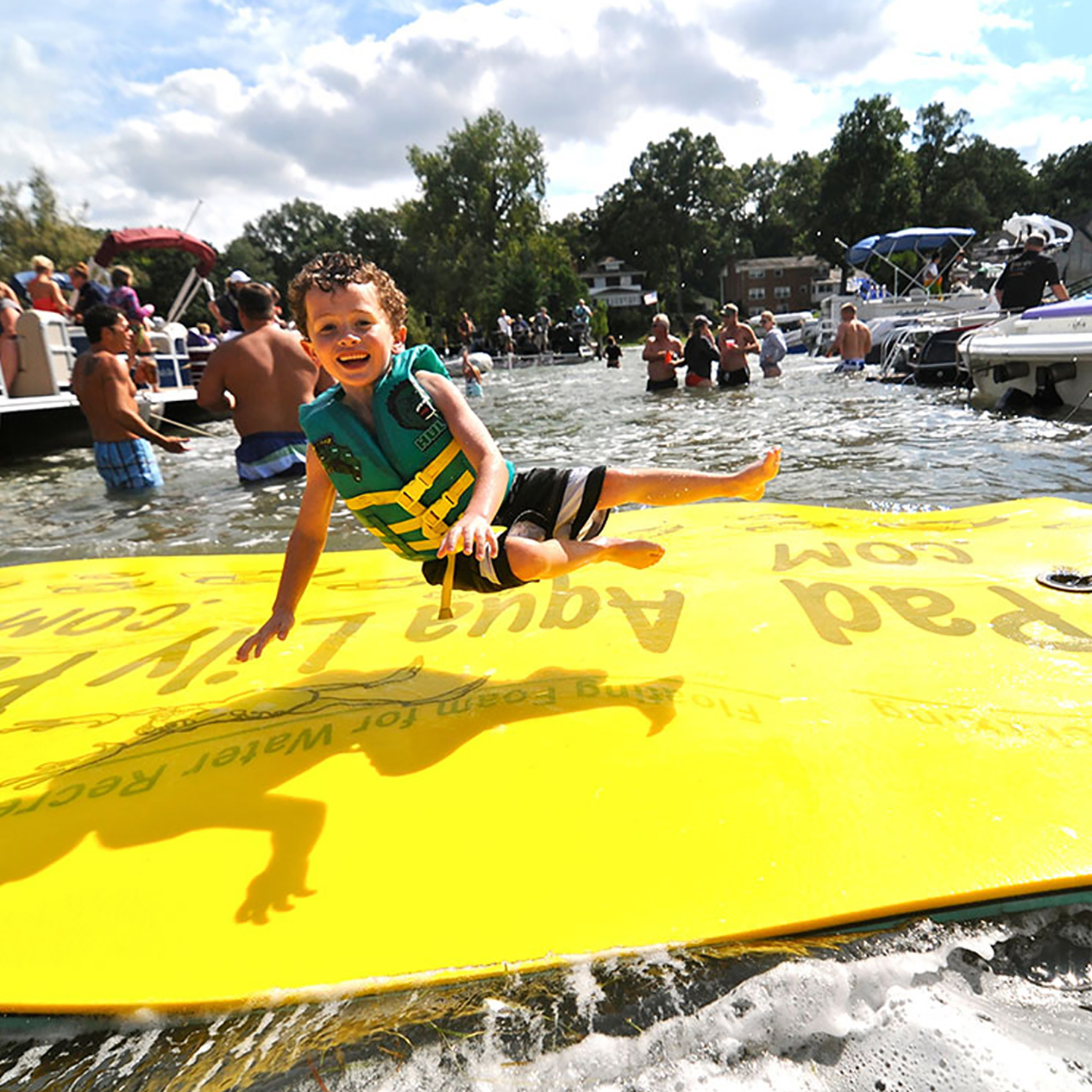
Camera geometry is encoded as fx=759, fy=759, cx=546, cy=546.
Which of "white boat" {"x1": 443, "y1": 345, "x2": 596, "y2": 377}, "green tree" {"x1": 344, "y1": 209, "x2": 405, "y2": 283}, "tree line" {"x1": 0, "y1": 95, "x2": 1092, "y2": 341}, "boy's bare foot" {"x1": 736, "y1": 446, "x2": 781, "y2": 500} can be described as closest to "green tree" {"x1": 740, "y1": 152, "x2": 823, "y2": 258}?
"tree line" {"x1": 0, "y1": 95, "x2": 1092, "y2": 341}

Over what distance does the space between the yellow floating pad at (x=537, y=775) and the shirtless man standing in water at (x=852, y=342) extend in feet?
41.9

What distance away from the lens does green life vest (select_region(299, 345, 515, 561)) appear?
198 cm

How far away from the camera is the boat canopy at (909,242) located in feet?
60.7

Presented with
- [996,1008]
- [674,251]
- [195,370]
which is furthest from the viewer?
[674,251]

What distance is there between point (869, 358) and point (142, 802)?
16585 millimetres

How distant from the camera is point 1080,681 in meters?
1.81

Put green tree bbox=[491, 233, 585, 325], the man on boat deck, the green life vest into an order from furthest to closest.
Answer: green tree bbox=[491, 233, 585, 325] → the man on boat deck → the green life vest

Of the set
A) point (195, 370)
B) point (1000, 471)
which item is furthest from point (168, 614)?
point (195, 370)

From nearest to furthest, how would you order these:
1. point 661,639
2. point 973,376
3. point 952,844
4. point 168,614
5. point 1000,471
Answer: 1. point 952,844
2. point 661,639
3. point 168,614
4. point 1000,471
5. point 973,376

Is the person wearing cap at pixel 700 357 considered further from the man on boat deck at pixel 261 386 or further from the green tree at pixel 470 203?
the green tree at pixel 470 203

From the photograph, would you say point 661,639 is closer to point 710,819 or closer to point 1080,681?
point 710,819

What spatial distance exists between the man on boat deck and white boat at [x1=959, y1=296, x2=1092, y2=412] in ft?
23.0

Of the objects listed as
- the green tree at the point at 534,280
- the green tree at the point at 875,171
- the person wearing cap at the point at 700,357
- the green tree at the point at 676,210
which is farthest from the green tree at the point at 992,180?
the person wearing cap at the point at 700,357

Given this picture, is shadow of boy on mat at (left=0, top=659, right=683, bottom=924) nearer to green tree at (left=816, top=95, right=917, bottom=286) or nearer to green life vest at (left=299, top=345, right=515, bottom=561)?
green life vest at (left=299, top=345, right=515, bottom=561)
